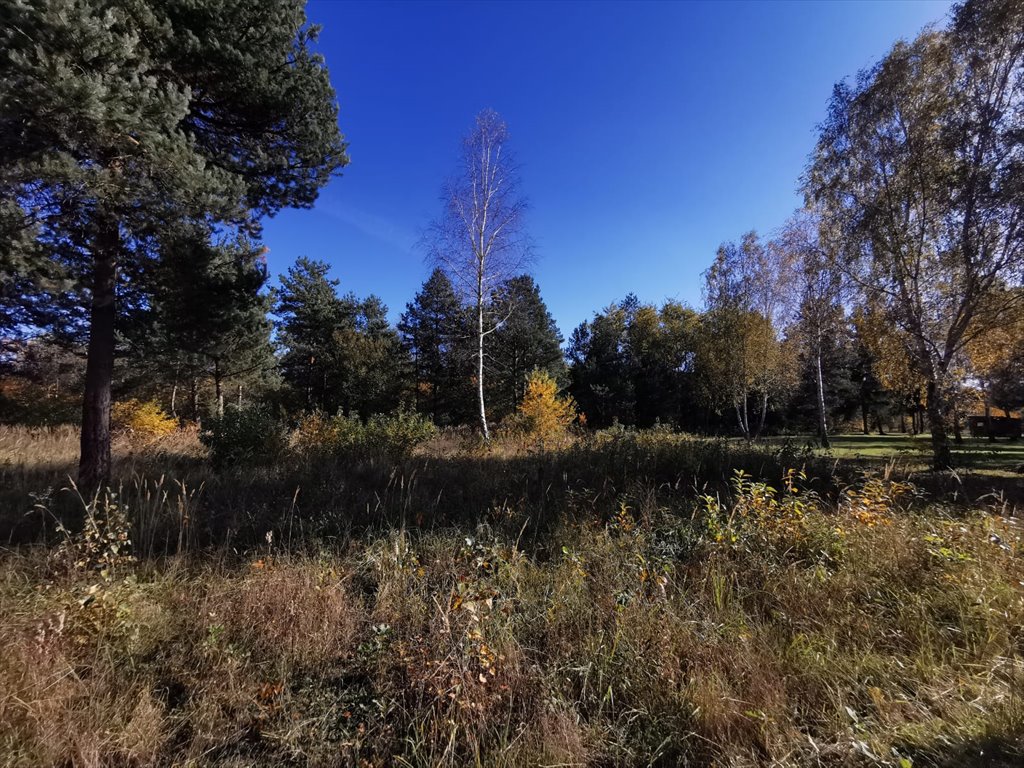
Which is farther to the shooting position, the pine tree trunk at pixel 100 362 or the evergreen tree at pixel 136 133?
the pine tree trunk at pixel 100 362

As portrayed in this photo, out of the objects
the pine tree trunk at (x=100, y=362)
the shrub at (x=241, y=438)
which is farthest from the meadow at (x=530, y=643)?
the shrub at (x=241, y=438)

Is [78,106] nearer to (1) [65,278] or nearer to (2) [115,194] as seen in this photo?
(2) [115,194]

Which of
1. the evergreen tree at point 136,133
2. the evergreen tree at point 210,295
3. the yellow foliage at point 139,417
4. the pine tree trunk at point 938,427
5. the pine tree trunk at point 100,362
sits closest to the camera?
the evergreen tree at point 136,133

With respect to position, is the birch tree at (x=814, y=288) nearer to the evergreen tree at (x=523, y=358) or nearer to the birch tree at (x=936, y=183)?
the birch tree at (x=936, y=183)

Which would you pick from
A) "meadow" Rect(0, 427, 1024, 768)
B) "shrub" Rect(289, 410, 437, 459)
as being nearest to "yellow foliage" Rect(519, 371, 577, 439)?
"shrub" Rect(289, 410, 437, 459)

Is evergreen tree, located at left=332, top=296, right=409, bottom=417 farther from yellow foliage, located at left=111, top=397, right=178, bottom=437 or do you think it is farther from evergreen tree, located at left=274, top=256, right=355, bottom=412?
yellow foliage, located at left=111, top=397, right=178, bottom=437

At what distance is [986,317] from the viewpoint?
9703mm

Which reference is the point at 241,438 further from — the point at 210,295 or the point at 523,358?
the point at 523,358

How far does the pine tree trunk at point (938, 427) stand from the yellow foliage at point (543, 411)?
8.79m

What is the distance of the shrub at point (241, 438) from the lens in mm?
7715

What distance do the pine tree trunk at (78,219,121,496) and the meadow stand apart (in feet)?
8.62

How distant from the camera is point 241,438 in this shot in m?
7.79

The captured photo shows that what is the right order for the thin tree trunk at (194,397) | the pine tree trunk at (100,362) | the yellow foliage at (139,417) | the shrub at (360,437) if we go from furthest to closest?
1. the thin tree trunk at (194,397)
2. the yellow foliage at (139,417)
3. the shrub at (360,437)
4. the pine tree trunk at (100,362)

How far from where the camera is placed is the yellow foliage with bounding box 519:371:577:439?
14864mm
